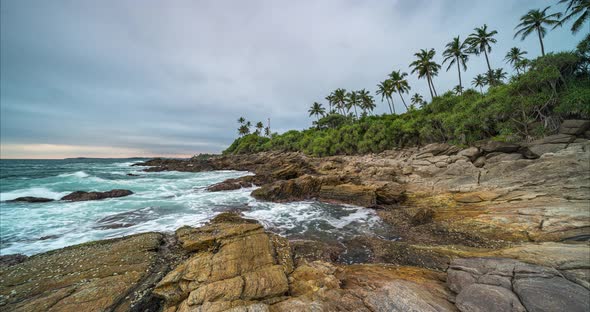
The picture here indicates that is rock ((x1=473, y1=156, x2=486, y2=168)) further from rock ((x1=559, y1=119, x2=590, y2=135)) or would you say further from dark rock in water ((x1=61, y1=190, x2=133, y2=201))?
dark rock in water ((x1=61, y1=190, x2=133, y2=201))

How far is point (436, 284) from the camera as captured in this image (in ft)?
12.8

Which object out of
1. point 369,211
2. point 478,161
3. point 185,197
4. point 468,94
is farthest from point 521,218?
point 468,94

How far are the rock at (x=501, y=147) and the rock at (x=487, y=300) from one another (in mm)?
13237

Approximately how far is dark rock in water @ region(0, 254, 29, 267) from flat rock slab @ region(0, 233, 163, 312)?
1.16m

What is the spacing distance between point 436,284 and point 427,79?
41.7 meters

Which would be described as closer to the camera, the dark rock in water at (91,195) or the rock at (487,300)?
the rock at (487,300)

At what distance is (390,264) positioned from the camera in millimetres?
5363

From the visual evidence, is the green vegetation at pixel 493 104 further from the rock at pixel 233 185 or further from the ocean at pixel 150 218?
the rock at pixel 233 185

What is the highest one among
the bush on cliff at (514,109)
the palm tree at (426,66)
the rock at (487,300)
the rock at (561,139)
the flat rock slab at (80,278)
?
the palm tree at (426,66)

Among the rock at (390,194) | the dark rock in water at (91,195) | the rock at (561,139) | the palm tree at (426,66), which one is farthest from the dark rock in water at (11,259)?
the palm tree at (426,66)

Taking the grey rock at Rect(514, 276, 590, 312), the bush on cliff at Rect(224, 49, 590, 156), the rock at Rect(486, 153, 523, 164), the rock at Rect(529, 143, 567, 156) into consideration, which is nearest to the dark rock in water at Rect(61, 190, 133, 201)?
the grey rock at Rect(514, 276, 590, 312)

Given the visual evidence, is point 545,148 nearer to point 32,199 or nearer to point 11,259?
point 11,259

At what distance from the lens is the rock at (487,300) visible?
117 inches

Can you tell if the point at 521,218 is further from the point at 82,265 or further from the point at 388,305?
the point at 82,265
